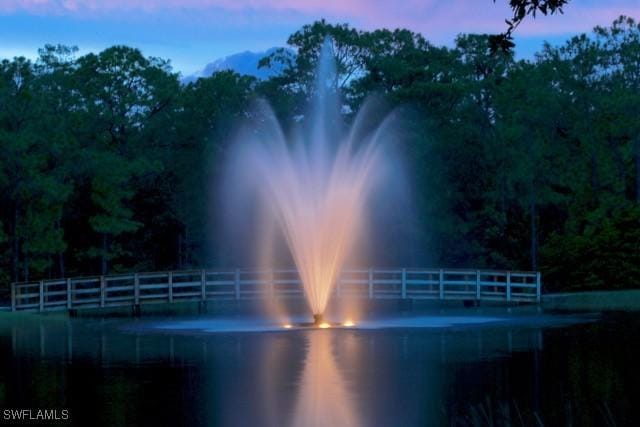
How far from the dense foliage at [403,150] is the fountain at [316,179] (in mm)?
1337

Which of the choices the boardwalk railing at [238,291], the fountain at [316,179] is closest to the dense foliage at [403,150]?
the fountain at [316,179]

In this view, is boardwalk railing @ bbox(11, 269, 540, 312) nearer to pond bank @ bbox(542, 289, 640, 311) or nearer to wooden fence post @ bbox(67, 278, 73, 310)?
wooden fence post @ bbox(67, 278, 73, 310)

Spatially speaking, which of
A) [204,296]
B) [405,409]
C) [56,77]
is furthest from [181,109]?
[405,409]

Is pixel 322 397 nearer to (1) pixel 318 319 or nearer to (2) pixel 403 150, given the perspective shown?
(1) pixel 318 319

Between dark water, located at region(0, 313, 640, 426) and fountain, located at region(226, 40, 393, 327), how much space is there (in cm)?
634

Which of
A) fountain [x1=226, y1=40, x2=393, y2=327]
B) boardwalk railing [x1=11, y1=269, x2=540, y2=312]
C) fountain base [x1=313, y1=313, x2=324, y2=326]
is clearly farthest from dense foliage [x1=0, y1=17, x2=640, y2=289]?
fountain base [x1=313, y1=313, x2=324, y2=326]

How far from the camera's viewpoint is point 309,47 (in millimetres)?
64125

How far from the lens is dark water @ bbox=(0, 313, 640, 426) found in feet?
64.7

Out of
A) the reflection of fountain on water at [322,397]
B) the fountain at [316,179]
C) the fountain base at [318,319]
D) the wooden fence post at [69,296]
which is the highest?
the fountain at [316,179]

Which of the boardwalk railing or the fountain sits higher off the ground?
the fountain

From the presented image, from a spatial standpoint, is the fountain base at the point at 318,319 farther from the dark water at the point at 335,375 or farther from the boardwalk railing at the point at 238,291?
the boardwalk railing at the point at 238,291

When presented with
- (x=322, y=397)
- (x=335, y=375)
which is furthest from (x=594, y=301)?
(x=322, y=397)

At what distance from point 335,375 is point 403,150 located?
32887 millimetres

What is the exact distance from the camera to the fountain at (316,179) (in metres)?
42.4
